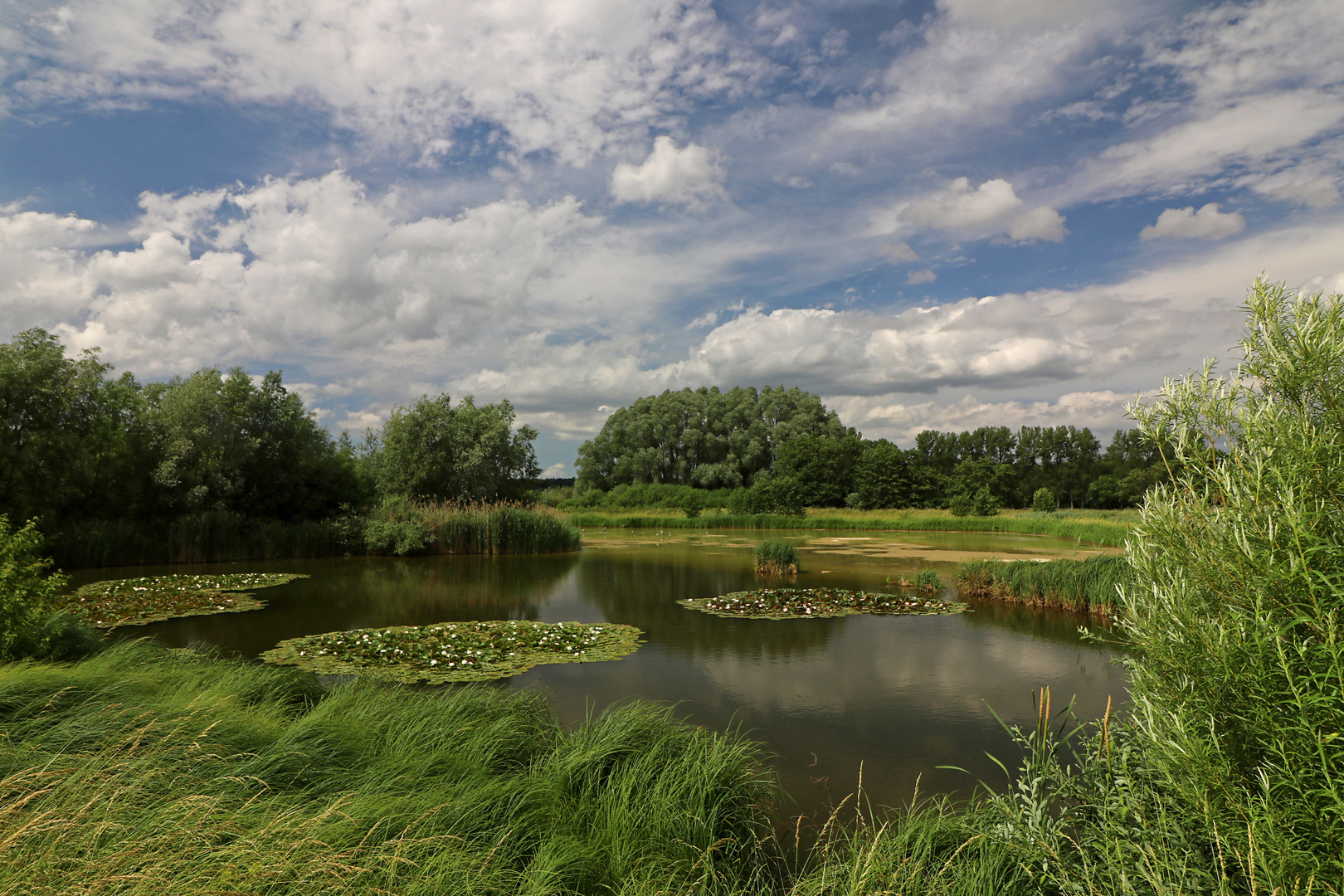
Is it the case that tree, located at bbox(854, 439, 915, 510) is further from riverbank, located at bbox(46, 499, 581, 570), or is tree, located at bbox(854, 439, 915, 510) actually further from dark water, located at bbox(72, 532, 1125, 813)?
dark water, located at bbox(72, 532, 1125, 813)

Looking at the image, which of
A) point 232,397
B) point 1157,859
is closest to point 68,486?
point 232,397

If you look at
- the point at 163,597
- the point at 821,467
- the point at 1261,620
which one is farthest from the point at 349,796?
the point at 821,467

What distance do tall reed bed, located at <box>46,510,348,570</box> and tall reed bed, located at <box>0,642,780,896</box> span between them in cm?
1712

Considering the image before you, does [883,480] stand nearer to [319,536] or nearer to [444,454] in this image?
[444,454]

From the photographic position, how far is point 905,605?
46.0ft

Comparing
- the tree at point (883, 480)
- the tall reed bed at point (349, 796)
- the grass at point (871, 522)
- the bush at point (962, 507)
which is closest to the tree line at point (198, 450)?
the grass at point (871, 522)

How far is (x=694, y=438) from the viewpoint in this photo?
57.2 meters

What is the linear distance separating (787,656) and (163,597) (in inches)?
510

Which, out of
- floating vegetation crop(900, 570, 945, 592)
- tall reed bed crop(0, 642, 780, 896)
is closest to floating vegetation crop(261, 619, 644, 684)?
tall reed bed crop(0, 642, 780, 896)

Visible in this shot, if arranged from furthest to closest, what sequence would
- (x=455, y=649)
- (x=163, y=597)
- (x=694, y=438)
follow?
(x=694, y=438) < (x=163, y=597) < (x=455, y=649)

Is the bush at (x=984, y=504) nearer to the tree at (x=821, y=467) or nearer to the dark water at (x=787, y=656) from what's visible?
the tree at (x=821, y=467)

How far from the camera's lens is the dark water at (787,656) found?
21.6 ft

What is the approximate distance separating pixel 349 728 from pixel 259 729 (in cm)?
59

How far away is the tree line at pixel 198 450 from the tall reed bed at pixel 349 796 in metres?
14.9
